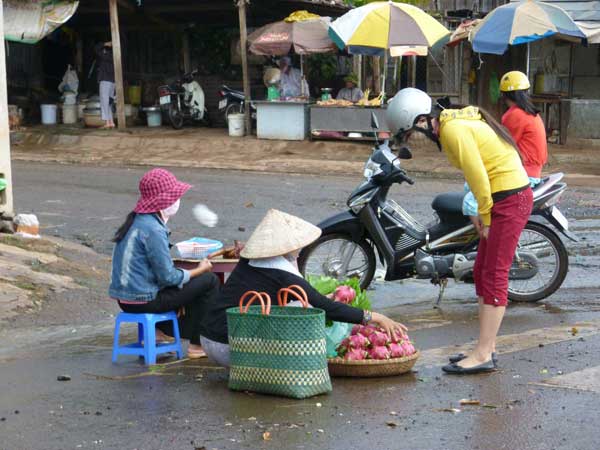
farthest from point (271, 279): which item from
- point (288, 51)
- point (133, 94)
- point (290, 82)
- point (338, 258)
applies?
point (133, 94)

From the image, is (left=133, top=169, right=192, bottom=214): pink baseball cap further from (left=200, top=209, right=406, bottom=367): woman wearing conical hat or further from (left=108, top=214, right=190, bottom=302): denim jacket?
(left=200, top=209, right=406, bottom=367): woman wearing conical hat

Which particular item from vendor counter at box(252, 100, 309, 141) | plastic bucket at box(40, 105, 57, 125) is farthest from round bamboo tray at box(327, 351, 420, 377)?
plastic bucket at box(40, 105, 57, 125)

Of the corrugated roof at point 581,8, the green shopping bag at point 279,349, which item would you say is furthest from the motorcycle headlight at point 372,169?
the corrugated roof at point 581,8

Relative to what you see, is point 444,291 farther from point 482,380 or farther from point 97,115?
point 97,115

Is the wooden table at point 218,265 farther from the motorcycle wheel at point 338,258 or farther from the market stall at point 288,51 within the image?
the market stall at point 288,51

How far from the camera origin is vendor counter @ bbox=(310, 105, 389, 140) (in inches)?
813

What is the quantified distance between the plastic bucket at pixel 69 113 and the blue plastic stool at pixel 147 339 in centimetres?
1883

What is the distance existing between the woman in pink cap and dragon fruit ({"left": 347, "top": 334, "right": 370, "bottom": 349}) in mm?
1203

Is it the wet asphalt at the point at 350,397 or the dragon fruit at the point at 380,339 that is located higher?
the dragon fruit at the point at 380,339

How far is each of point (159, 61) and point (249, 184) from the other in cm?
1126

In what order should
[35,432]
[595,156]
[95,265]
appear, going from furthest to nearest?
[595,156] < [95,265] < [35,432]

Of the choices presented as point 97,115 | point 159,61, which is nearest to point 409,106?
point 97,115

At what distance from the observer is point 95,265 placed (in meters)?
10.1

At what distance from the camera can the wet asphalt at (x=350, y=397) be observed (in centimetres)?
501
